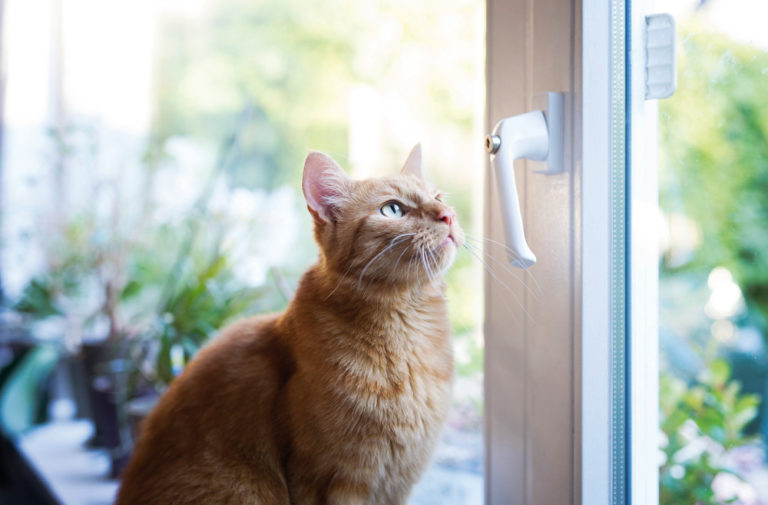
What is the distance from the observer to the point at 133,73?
7.27 feet

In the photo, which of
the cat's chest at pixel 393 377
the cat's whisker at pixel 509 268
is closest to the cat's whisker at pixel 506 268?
the cat's whisker at pixel 509 268

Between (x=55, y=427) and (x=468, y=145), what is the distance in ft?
4.71

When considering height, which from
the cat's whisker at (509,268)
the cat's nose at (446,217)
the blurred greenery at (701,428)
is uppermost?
the cat's nose at (446,217)

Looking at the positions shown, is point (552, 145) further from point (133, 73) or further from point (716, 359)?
point (133, 73)

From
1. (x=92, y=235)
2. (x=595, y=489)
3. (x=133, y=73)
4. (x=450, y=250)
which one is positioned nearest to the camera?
(x=595, y=489)

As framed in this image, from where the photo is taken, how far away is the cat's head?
28.5 inches

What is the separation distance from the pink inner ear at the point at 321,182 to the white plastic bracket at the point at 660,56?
397 mm

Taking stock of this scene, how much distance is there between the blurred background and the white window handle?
12.9 inches

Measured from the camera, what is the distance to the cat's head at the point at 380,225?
2.37 ft

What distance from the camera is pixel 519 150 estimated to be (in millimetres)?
644

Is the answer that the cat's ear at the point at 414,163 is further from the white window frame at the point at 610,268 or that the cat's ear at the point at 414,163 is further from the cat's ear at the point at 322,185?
the white window frame at the point at 610,268

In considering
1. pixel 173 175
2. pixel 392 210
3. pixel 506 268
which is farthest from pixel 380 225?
pixel 173 175

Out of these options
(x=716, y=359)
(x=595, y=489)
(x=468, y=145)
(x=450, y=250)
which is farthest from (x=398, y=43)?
(x=595, y=489)

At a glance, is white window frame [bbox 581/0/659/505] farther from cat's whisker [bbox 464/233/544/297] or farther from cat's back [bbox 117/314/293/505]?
cat's back [bbox 117/314/293/505]
